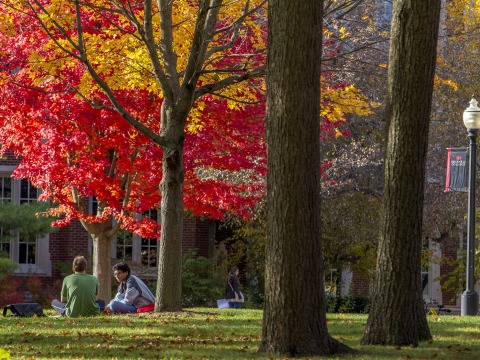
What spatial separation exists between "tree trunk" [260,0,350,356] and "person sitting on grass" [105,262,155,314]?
22.5 ft

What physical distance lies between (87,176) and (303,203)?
378 inches

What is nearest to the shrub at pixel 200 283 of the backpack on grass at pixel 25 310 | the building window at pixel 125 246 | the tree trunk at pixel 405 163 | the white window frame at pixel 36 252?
the building window at pixel 125 246

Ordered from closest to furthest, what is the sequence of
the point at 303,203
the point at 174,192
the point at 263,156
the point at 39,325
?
the point at 303,203 → the point at 39,325 → the point at 174,192 → the point at 263,156

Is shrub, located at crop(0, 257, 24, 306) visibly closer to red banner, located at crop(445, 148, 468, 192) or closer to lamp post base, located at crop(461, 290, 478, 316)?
red banner, located at crop(445, 148, 468, 192)

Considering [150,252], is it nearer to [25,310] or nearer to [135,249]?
[135,249]

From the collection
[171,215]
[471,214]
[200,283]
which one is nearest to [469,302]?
[471,214]

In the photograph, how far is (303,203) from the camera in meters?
9.57

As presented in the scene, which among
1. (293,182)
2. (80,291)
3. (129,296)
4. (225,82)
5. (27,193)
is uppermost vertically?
(225,82)

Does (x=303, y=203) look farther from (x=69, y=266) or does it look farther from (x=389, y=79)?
(x=69, y=266)

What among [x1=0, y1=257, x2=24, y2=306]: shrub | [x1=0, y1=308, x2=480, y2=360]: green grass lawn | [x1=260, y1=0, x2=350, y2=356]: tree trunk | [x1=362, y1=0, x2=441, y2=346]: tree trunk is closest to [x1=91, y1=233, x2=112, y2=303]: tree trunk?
[x1=0, y1=257, x2=24, y2=306]: shrub

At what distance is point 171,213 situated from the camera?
15.2m

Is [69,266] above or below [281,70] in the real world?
Result: below

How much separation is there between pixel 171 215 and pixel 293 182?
5859mm

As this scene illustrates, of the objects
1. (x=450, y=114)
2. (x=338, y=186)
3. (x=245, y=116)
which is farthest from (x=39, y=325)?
(x=450, y=114)
